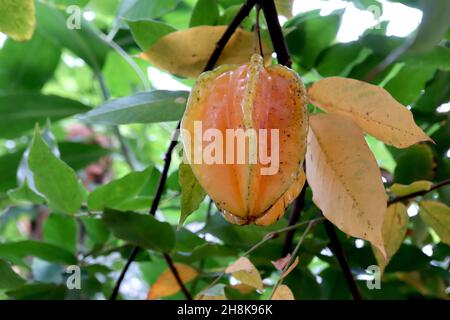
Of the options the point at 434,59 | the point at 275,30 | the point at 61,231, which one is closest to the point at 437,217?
the point at 434,59

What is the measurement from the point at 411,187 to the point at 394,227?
0.05 meters

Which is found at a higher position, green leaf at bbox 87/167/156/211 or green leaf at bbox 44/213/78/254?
green leaf at bbox 44/213/78/254

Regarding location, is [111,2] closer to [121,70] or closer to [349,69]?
[121,70]

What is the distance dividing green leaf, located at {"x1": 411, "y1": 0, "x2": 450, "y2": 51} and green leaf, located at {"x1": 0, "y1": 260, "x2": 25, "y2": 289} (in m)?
0.45

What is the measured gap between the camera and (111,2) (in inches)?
36.4

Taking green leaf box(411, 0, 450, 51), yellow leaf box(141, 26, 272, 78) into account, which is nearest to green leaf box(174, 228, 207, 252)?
yellow leaf box(141, 26, 272, 78)

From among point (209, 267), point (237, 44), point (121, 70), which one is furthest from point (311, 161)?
point (121, 70)

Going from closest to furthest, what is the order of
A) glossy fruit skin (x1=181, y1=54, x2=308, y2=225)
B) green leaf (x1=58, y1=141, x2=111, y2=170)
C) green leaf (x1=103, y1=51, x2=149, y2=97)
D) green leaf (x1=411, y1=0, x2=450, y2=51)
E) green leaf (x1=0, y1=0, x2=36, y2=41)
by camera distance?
1. green leaf (x1=411, y1=0, x2=450, y2=51)
2. glossy fruit skin (x1=181, y1=54, x2=308, y2=225)
3. green leaf (x1=0, y1=0, x2=36, y2=41)
4. green leaf (x1=58, y1=141, x2=111, y2=170)
5. green leaf (x1=103, y1=51, x2=149, y2=97)

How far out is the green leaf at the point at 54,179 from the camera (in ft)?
2.07

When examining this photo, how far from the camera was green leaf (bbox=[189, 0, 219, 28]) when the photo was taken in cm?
68

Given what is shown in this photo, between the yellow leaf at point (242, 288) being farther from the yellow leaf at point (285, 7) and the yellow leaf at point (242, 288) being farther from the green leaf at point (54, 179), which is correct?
the yellow leaf at point (285, 7)

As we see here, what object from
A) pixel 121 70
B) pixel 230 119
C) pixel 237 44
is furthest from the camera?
pixel 121 70

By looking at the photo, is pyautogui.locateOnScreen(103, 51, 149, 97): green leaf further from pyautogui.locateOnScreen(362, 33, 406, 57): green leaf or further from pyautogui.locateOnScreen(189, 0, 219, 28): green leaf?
pyautogui.locateOnScreen(362, 33, 406, 57): green leaf

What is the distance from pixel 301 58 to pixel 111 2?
0.33 metres
